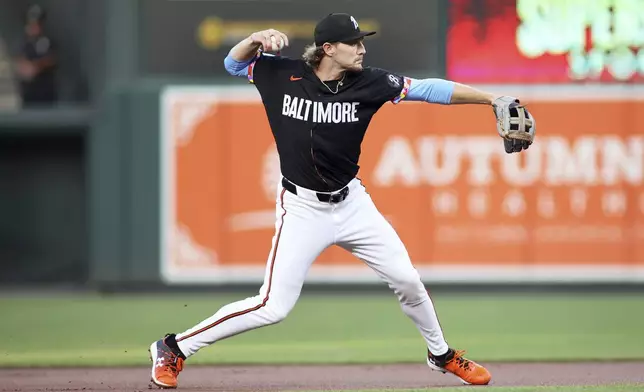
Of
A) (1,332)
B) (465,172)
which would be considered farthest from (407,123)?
(1,332)

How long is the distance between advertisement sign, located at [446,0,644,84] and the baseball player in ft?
19.3

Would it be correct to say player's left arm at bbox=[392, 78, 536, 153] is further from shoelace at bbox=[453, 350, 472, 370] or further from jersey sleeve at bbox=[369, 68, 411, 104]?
shoelace at bbox=[453, 350, 472, 370]

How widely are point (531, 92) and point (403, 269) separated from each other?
606cm

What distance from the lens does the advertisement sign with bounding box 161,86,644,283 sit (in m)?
11.5

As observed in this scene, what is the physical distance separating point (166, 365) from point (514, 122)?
2.06 meters

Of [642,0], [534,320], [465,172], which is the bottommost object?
[534,320]

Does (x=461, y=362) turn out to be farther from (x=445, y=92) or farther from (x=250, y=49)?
(x=250, y=49)

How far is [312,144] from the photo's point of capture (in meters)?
5.77

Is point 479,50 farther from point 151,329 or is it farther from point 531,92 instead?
point 151,329

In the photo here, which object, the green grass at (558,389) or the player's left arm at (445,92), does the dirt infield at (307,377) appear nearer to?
the green grass at (558,389)

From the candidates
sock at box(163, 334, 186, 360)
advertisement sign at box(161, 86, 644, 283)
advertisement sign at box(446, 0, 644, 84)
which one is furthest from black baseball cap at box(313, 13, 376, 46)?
advertisement sign at box(446, 0, 644, 84)

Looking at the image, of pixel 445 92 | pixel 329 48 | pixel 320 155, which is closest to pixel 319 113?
pixel 320 155

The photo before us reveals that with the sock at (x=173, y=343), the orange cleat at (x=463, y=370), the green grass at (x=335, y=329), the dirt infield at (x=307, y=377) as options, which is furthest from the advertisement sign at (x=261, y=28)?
the sock at (x=173, y=343)

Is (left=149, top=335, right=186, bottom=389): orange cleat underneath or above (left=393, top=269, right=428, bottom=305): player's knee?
underneath
